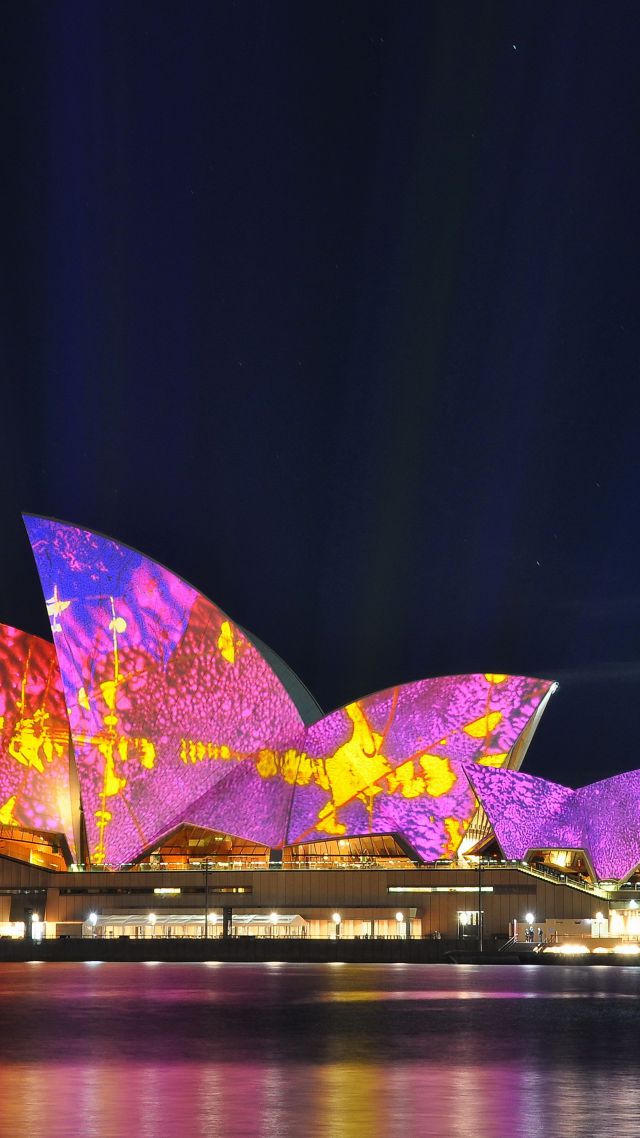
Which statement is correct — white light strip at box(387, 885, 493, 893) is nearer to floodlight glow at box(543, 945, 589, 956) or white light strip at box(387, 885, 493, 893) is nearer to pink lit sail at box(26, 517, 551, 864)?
pink lit sail at box(26, 517, 551, 864)

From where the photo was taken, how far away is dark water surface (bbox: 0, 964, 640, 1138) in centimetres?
1503

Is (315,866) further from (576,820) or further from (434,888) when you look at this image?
(576,820)

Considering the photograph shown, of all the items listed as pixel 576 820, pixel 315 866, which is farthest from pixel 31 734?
pixel 576 820

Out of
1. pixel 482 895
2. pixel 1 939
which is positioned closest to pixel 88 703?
pixel 1 939

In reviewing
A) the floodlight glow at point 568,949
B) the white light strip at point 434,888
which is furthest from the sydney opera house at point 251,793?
the floodlight glow at point 568,949

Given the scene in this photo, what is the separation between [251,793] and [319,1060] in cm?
4454

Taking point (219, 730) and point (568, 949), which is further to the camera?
point (219, 730)

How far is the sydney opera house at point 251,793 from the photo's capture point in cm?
6297

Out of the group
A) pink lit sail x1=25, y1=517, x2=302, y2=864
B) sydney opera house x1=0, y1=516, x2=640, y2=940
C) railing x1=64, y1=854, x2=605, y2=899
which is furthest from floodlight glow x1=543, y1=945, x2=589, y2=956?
pink lit sail x1=25, y1=517, x2=302, y2=864

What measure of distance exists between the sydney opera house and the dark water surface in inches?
984

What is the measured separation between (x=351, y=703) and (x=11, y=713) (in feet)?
46.4

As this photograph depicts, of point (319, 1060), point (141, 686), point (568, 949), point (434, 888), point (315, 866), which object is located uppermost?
point (141, 686)

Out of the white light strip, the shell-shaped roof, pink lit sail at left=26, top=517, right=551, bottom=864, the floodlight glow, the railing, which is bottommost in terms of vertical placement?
the floodlight glow

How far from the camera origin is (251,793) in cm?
6494
